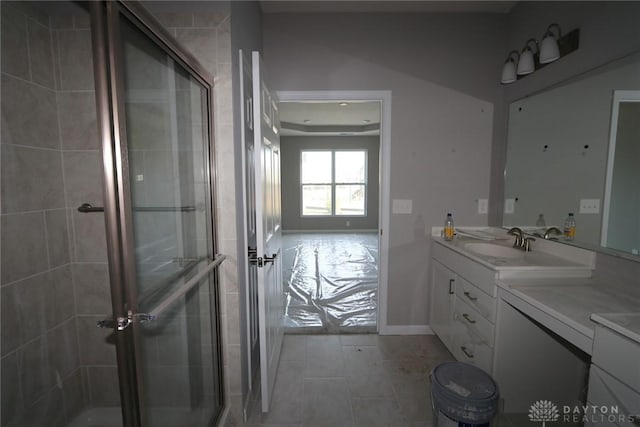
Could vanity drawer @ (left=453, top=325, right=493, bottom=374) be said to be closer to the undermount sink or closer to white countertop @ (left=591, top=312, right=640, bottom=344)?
the undermount sink

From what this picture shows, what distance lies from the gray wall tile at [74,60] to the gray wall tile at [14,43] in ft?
0.43

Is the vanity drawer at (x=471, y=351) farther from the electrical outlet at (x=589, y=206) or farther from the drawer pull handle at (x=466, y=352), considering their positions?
the electrical outlet at (x=589, y=206)

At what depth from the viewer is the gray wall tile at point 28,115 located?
1.19m

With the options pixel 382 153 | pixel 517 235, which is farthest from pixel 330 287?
pixel 517 235

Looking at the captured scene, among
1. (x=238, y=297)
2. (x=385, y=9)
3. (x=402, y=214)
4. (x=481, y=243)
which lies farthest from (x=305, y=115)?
(x=238, y=297)

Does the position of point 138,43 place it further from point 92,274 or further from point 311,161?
point 311,161

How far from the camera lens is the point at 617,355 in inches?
36.9

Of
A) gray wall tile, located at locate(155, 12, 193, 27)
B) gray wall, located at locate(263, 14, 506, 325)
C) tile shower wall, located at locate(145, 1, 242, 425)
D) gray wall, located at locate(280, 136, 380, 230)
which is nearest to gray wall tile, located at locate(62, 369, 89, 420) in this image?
tile shower wall, located at locate(145, 1, 242, 425)

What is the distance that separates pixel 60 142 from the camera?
1414 mm

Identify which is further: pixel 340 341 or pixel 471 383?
pixel 340 341

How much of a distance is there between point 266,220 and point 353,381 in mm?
1288

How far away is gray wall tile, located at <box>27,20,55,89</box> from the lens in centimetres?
127

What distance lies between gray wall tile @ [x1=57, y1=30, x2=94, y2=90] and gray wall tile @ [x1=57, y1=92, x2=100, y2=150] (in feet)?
0.15

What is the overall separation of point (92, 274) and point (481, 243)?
256 centimetres
